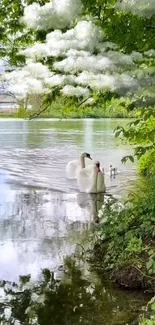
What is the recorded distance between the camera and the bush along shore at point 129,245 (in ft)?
17.4

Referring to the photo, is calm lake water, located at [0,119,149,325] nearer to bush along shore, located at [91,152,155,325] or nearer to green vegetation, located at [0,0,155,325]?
bush along shore, located at [91,152,155,325]

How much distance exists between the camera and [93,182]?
1166 centimetres

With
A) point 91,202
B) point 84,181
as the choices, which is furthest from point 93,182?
point 91,202

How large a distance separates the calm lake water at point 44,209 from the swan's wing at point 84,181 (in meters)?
0.21

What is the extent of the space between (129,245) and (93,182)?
6123 millimetres

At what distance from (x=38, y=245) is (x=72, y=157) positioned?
451 inches

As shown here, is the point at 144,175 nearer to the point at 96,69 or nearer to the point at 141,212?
the point at 141,212

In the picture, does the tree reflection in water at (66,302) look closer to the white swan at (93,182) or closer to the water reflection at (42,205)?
the water reflection at (42,205)

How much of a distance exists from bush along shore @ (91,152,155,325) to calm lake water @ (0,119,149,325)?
0.80 feet

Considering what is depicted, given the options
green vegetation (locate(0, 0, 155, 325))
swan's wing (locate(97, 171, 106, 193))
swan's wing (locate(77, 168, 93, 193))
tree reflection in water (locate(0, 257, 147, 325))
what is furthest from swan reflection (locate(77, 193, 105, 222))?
tree reflection in water (locate(0, 257, 147, 325))

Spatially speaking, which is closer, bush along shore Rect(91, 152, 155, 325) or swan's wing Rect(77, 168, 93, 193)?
bush along shore Rect(91, 152, 155, 325)

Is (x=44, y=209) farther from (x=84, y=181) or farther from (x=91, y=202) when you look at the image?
(x=84, y=181)

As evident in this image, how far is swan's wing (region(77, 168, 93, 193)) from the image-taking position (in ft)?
38.8

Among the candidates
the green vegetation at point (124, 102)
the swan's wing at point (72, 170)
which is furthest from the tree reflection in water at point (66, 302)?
the swan's wing at point (72, 170)
